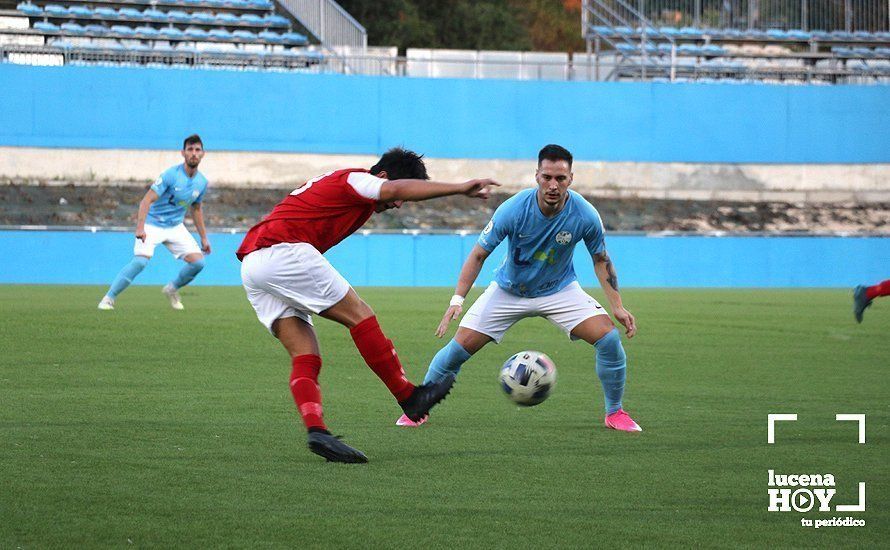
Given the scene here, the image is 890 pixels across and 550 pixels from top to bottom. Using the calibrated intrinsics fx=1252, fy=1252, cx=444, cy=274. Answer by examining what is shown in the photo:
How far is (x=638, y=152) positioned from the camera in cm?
3484

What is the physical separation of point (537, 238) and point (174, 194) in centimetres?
997

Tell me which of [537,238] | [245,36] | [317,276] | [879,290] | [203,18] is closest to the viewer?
[317,276]

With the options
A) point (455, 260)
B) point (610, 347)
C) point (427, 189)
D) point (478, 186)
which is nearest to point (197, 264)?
point (610, 347)

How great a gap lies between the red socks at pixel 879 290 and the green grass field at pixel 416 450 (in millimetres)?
821

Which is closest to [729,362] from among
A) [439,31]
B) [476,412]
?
[476,412]

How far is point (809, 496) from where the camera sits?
18.4 ft

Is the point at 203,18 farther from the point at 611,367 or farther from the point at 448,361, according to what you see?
the point at 611,367

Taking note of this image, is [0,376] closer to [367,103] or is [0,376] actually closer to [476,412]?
[476,412]

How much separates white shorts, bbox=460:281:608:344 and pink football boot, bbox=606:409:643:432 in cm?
61

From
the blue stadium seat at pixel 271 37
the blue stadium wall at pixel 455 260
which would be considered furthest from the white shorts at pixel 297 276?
the blue stadium seat at pixel 271 37

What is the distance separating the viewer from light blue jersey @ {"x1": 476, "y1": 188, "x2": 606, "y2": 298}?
8.02 metres

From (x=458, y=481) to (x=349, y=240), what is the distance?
23.2 meters

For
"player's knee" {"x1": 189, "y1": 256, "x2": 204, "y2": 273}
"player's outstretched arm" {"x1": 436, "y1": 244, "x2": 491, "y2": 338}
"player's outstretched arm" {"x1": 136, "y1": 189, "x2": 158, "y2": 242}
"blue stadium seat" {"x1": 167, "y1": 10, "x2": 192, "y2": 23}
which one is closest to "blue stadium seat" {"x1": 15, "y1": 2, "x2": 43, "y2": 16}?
"blue stadium seat" {"x1": 167, "y1": 10, "x2": 192, "y2": 23}

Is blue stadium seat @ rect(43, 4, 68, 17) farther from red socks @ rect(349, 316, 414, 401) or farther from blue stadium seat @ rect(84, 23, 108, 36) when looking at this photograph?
red socks @ rect(349, 316, 414, 401)
